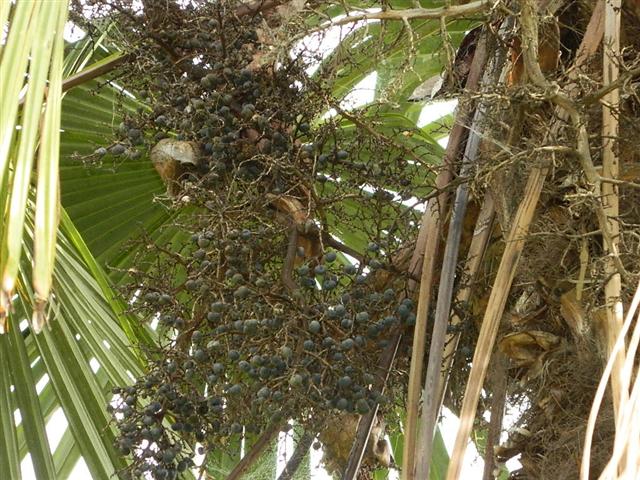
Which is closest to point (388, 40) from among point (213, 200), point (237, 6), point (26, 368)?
point (237, 6)

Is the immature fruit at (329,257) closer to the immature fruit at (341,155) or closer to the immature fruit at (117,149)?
the immature fruit at (341,155)

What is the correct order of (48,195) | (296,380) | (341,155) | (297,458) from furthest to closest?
(341,155), (297,458), (296,380), (48,195)

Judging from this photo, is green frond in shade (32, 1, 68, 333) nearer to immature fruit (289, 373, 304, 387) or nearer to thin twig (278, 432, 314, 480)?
immature fruit (289, 373, 304, 387)

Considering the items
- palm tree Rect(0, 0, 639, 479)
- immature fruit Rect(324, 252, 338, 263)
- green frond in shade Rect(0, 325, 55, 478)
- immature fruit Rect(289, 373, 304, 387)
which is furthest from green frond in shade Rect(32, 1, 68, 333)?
green frond in shade Rect(0, 325, 55, 478)

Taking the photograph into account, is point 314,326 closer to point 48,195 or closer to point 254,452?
point 254,452

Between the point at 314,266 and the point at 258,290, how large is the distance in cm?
13

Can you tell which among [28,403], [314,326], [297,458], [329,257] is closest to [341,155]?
[329,257]

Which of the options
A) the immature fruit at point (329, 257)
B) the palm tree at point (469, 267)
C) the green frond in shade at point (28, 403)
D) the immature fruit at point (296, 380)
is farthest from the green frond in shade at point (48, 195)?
the green frond in shade at point (28, 403)

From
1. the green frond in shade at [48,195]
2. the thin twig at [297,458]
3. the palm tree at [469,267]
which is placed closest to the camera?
the green frond in shade at [48,195]

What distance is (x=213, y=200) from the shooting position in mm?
1746

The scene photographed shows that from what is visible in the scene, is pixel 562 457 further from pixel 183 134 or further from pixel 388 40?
pixel 388 40

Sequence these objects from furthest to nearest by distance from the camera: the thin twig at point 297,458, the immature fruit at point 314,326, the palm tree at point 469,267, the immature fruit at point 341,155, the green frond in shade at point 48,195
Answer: the immature fruit at point 341,155
the thin twig at point 297,458
the immature fruit at point 314,326
the palm tree at point 469,267
the green frond in shade at point 48,195

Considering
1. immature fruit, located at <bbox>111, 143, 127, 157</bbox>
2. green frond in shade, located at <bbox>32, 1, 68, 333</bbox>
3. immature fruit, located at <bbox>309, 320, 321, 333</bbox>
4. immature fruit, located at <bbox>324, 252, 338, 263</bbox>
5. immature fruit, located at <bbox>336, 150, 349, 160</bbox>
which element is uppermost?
immature fruit, located at <bbox>336, 150, 349, 160</bbox>

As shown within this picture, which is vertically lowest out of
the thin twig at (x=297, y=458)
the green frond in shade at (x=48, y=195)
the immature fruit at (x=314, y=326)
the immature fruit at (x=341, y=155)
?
the green frond in shade at (x=48, y=195)
